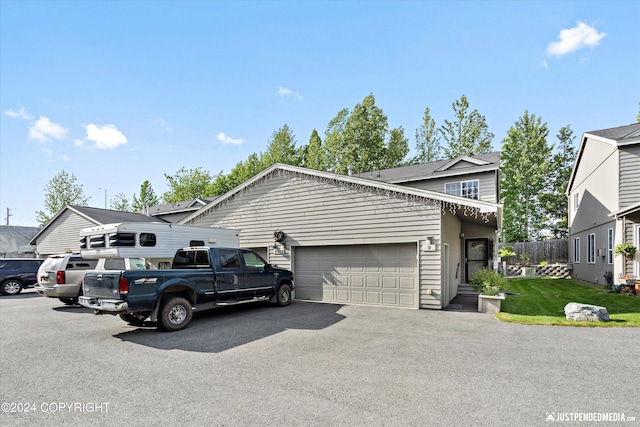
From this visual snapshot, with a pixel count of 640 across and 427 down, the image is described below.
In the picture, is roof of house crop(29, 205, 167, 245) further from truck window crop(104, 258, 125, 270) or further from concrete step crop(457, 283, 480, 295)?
concrete step crop(457, 283, 480, 295)

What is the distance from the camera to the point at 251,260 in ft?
31.8

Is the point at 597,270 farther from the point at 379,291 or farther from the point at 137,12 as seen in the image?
the point at 137,12

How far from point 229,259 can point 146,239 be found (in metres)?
3.60

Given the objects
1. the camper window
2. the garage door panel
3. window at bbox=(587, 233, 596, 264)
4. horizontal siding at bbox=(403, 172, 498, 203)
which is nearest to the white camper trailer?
the camper window

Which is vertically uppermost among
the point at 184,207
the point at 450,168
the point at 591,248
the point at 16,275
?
the point at 450,168

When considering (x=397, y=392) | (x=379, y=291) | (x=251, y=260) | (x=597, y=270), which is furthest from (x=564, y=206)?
(x=397, y=392)

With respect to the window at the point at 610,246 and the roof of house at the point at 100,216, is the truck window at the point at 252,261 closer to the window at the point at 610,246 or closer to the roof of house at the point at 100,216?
the roof of house at the point at 100,216

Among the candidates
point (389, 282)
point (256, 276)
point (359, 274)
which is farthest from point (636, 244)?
point (256, 276)

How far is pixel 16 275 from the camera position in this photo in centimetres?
1594

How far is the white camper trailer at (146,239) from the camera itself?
991cm

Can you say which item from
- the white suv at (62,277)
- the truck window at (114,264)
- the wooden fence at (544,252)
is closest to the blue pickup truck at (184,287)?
the truck window at (114,264)

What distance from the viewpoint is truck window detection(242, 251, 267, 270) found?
951cm

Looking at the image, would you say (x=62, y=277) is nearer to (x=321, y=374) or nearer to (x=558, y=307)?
(x=321, y=374)

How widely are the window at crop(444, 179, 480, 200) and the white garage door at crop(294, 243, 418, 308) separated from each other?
7.48 metres
